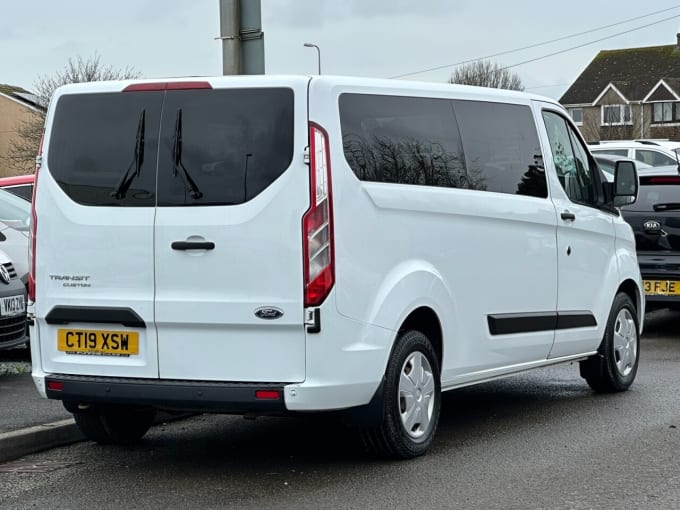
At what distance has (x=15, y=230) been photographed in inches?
479

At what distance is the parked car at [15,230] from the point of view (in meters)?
11.8

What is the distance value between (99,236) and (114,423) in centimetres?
143

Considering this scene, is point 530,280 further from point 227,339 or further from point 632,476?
point 227,339

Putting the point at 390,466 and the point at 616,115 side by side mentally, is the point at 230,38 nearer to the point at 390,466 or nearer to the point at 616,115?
the point at 390,466

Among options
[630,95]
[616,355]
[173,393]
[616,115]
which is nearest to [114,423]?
[173,393]

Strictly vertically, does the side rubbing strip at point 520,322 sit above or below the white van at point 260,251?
below

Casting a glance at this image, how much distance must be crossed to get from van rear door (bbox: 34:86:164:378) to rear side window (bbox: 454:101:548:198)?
6.47 ft

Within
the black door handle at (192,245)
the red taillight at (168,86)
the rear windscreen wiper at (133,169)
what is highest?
the red taillight at (168,86)

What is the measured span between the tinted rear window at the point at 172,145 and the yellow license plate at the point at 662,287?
24.1ft

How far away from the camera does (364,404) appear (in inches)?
263

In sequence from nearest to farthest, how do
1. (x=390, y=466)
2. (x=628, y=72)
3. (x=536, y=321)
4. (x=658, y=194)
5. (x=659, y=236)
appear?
(x=390, y=466) → (x=536, y=321) → (x=659, y=236) → (x=658, y=194) → (x=628, y=72)

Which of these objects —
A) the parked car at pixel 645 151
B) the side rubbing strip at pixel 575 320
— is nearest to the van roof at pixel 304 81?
the side rubbing strip at pixel 575 320

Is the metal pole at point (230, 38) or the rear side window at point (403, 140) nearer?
the rear side window at point (403, 140)

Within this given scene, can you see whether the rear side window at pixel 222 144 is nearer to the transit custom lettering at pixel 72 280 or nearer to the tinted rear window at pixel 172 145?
the tinted rear window at pixel 172 145
